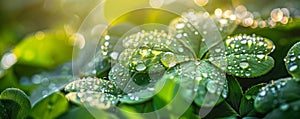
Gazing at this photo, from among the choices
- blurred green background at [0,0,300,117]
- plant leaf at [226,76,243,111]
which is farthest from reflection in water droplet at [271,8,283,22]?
plant leaf at [226,76,243,111]

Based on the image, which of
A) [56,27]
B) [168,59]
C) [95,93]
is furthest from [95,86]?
[56,27]

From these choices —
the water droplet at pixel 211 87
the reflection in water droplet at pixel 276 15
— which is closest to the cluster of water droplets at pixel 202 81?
the water droplet at pixel 211 87

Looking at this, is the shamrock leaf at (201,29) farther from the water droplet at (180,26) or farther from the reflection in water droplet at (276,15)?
the reflection in water droplet at (276,15)

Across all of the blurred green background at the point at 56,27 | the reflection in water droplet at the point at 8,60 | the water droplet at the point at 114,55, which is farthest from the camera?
the reflection in water droplet at the point at 8,60

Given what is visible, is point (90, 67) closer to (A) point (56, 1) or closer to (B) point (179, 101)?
(B) point (179, 101)

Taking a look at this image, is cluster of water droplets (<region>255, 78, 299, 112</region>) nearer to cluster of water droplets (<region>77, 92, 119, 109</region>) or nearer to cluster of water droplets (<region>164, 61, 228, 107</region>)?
cluster of water droplets (<region>164, 61, 228, 107</region>)

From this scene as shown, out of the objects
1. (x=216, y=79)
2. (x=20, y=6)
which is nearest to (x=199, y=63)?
(x=216, y=79)
